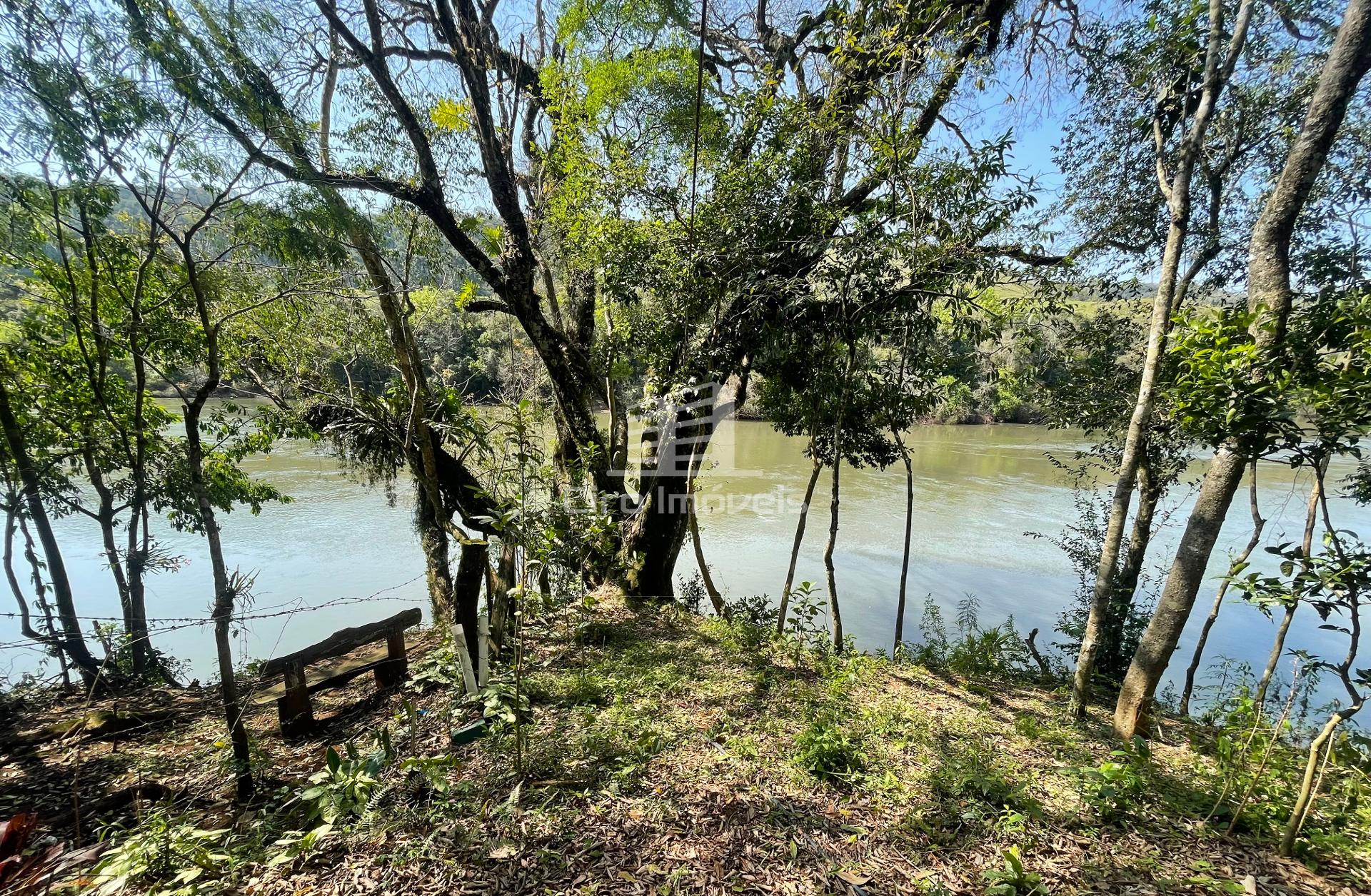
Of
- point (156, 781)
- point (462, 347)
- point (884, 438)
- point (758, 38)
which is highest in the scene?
point (758, 38)

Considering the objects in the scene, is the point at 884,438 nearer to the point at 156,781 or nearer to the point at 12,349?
the point at 156,781

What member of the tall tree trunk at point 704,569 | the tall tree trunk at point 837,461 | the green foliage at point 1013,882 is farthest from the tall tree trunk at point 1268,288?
the tall tree trunk at point 704,569

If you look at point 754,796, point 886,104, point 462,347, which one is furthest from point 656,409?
point 462,347

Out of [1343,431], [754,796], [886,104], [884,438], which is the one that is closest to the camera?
[1343,431]

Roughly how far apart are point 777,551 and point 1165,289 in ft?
19.8

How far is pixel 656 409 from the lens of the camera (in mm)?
4391

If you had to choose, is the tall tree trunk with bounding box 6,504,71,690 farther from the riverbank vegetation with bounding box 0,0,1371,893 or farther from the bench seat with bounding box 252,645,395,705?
the bench seat with bounding box 252,645,395,705

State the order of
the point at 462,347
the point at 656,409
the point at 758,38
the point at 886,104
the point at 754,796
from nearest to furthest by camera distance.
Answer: the point at 754,796
the point at 886,104
the point at 656,409
the point at 758,38
the point at 462,347

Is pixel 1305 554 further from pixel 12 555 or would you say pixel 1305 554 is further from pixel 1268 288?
pixel 12 555

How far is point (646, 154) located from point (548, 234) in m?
1.46

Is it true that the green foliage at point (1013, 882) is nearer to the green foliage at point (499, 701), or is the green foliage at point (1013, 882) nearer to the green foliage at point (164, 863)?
the green foliage at point (499, 701)

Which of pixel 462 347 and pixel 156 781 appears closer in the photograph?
pixel 156 781

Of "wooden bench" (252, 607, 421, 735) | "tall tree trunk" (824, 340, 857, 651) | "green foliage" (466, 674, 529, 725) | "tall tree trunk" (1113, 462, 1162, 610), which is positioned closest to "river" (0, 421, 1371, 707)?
"wooden bench" (252, 607, 421, 735)

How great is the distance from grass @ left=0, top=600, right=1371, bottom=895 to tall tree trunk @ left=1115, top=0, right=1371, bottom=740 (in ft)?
1.66
